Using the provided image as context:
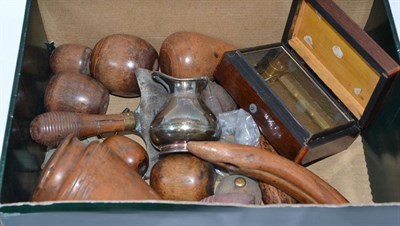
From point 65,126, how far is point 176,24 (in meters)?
0.35

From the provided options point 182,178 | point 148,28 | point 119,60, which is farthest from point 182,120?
point 148,28

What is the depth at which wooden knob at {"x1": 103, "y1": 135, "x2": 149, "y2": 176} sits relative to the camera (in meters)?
0.94

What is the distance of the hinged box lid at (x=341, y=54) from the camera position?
0.92m

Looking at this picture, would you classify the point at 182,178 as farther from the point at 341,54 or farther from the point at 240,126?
the point at 341,54

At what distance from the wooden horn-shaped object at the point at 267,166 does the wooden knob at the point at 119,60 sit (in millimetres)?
254

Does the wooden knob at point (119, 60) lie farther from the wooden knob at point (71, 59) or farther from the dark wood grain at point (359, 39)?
the dark wood grain at point (359, 39)

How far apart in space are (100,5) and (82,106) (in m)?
0.24

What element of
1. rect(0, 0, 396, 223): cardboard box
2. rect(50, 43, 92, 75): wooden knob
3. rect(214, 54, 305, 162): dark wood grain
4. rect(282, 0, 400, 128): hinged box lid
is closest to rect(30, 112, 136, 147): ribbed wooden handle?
rect(0, 0, 396, 223): cardboard box

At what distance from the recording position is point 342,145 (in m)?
1.03

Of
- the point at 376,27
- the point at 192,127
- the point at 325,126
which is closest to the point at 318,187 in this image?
the point at 325,126

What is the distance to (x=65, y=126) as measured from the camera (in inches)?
38.0

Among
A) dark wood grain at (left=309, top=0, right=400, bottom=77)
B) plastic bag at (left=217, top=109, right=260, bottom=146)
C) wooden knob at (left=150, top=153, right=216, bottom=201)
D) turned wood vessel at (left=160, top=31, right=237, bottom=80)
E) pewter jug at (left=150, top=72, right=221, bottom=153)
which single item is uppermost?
dark wood grain at (left=309, top=0, right=400, bottom=77)

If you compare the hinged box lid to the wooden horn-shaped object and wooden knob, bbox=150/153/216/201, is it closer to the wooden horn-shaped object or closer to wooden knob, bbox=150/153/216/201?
the wooden horn-shaped object

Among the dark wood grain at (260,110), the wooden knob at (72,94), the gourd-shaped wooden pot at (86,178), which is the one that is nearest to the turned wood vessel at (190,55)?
the dark wood grain at (260,110)
